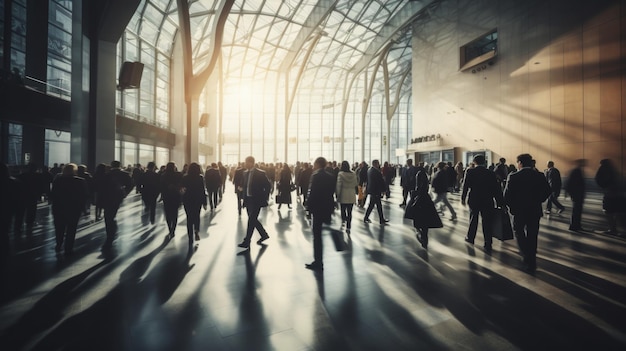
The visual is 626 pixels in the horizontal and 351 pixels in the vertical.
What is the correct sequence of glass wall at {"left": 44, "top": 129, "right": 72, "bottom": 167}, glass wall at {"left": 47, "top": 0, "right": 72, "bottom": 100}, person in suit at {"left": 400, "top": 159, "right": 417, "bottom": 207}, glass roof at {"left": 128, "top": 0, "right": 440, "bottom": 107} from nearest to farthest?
person in suit at {"left": 400, "top": 159, "right": 417, "bottom": 207}, glass wall at {"left": 44, "top": 129, "right": 72, "bottom": 167}, glass wall at {"left": 47, "top": 0, "right": 72, "bottom": 100}, glass roof at {"left": 128, "top": 0, "right": 440, "bottom": 107}

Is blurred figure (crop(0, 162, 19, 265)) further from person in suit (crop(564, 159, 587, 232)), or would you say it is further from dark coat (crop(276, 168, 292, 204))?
person in suit (crop(564, 159, 587, 232))

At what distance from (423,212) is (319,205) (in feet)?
7.18

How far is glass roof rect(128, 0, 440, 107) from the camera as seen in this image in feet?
71.3

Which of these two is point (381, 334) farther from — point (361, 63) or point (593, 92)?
point (361, 63)

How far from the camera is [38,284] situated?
365 centimetres

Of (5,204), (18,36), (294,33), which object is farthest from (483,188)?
(294,33)

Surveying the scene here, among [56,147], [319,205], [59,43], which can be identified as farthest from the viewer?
[59,43]

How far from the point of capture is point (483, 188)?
532 cm

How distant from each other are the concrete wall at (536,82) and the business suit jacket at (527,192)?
13246mm

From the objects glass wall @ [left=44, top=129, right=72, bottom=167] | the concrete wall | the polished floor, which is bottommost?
the polished floor

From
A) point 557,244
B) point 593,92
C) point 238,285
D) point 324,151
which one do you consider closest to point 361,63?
Result: point 324,151

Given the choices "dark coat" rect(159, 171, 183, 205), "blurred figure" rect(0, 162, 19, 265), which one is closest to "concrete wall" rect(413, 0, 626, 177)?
"dark coat" rect(159, 171, 183, 205)

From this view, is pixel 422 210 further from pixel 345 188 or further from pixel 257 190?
pixel 257 190

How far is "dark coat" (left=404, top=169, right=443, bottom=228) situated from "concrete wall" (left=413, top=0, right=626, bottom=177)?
1365cm
